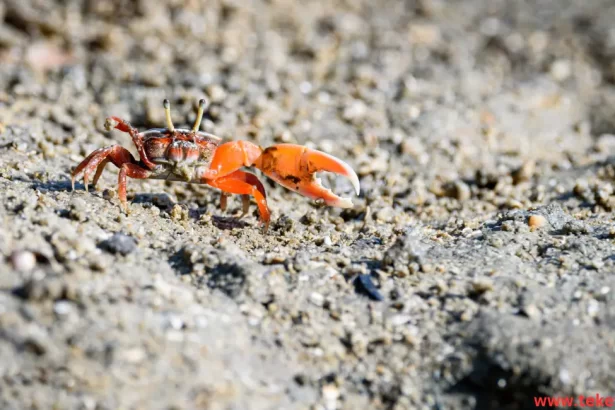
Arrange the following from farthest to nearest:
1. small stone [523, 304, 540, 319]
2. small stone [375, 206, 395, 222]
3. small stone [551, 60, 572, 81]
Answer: small stone [551, 60, 572, 81] < small stone [375, 206, 395, 222] < small stone [523, 304, 540, 319]

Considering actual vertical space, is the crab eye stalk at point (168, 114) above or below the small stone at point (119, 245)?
above

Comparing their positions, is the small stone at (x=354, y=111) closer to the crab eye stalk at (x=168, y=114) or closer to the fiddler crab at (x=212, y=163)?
the fiddler crab at (x=212, y=163)

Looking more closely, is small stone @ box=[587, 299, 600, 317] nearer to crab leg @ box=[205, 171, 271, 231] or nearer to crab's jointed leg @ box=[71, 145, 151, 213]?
crab leg @ box=[205, 171, 271, 231]

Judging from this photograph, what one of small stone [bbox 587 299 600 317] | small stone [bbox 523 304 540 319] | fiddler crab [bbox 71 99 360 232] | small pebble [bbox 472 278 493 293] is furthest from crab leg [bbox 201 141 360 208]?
small stone [bbox 587 299 600 317]

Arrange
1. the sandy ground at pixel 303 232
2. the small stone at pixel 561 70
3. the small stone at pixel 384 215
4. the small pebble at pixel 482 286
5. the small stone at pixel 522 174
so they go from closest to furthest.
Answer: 1. the sandy ground at pixel 303 232
2. the small pebble at pixel 482 286
3. the small stone at pixel 384 215
4. the small stone at pixel 522 174
5. the small stone at pixel 561 70

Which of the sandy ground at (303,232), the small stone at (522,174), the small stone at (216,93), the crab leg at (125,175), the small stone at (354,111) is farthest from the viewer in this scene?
the small stone at (354,111)

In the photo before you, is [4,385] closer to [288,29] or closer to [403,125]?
[403,125]

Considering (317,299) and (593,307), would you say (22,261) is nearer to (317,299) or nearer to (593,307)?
(317,299)

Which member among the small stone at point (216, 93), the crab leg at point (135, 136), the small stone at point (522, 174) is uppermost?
the small stone at point (216, 93)

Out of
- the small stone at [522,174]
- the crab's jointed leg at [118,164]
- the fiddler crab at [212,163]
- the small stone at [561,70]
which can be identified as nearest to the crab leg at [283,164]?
the fiddler crab at [212,163]
